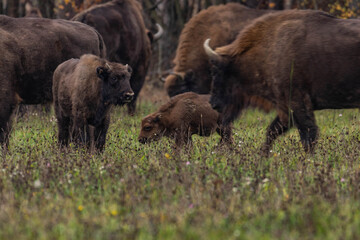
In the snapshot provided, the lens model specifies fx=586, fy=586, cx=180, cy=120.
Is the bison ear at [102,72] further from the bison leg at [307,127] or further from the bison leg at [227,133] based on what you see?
the bison leg at [307,127]

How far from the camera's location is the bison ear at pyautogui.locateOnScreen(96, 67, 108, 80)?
23.9 feet

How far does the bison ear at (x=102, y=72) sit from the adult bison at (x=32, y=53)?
1277mm

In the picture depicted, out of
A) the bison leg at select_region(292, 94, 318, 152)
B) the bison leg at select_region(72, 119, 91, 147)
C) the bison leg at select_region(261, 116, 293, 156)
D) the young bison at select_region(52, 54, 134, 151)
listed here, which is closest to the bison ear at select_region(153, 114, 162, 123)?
the young bison at select_region(52, 54, 134, 151)

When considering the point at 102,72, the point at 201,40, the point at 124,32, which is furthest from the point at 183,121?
the point at 124,32

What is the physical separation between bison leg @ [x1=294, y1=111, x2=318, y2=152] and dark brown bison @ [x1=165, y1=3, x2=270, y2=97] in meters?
5.03

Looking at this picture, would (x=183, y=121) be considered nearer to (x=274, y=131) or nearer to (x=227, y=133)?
(x=227, y=133)

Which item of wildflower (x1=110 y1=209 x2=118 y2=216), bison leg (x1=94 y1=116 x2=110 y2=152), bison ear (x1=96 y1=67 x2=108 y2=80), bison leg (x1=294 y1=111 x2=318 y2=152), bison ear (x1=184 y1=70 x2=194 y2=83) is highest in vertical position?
wildflower (x1=110 y1=209 x2=118 y2=216)

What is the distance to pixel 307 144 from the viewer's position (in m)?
7.10

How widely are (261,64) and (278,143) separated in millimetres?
1187

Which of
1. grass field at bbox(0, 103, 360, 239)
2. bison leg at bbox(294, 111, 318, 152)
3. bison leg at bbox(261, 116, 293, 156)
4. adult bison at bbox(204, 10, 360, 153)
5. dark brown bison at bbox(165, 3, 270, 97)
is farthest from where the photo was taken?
dark brown bison at bbox(165, 3, 270, 97)

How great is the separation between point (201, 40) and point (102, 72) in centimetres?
500

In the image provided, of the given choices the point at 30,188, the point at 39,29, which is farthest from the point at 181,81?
the point at 30,188

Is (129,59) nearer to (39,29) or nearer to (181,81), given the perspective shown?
(181,81)

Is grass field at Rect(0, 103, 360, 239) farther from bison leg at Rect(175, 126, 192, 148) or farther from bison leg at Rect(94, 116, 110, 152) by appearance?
bison leg at Rect(175, 126, 192, 148)
